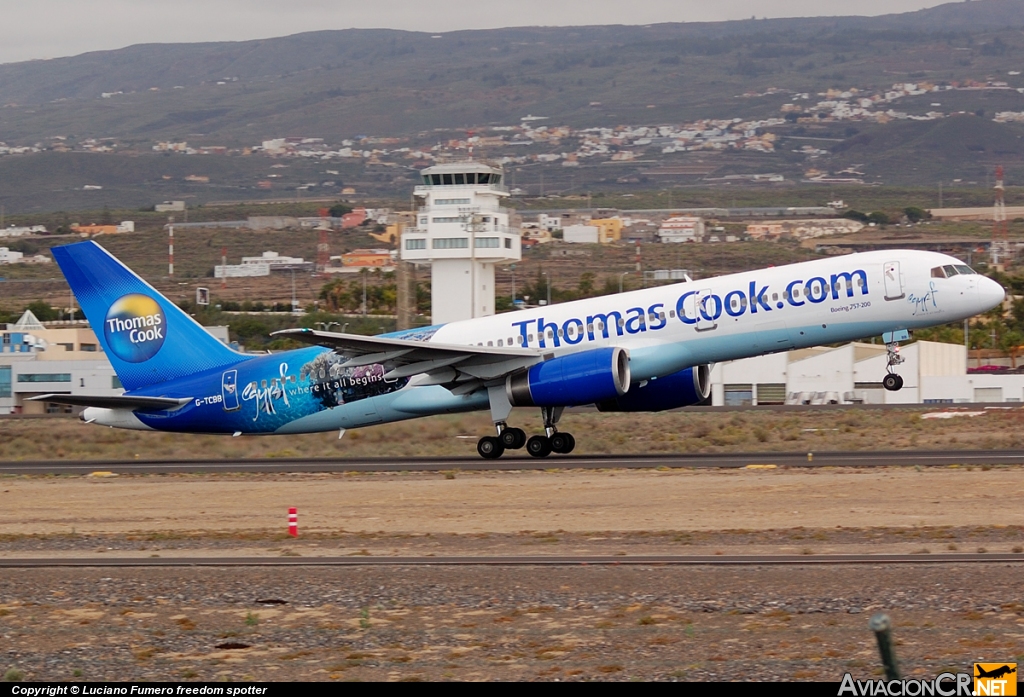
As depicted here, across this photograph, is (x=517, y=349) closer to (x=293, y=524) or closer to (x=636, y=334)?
(x=636, y=334)

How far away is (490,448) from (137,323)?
9.83 metres

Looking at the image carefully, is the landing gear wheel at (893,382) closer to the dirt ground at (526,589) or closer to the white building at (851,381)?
the dirt ground at (526,589)

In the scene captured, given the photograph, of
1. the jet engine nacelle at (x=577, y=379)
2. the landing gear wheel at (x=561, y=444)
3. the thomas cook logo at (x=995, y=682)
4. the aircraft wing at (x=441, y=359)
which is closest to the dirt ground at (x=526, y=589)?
the thomas cook logo at (x=995, y=682)

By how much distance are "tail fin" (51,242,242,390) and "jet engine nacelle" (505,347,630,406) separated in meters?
8.47

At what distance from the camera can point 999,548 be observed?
18.9m

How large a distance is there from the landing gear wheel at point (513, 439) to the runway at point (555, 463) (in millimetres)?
345

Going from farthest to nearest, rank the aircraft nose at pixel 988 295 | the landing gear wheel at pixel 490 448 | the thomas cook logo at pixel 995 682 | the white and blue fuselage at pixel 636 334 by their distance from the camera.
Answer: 1. the landing gear wheel at pixel 490 448
2. the white and blue fuselage at pixel 636 334
3. the aircraft nose at pixel 988 295
4. the thomas cook logo at pixel 995 682

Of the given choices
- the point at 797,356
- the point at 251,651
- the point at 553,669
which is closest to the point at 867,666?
the point at 553,669

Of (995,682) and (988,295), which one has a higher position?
(988,295)

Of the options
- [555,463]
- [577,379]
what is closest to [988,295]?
[577,379]

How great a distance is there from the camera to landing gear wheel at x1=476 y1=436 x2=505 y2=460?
112ft

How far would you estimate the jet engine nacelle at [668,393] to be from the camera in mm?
34406

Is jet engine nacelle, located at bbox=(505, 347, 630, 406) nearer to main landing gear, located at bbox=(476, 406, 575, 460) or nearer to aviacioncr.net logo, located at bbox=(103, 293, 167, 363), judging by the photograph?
main landing gear, located at bbox=(476, 406, 575, 460)

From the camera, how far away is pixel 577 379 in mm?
32281
